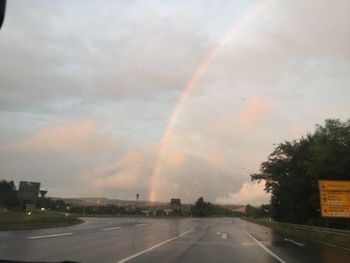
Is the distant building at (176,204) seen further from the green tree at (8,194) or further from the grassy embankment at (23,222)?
the grassy embankment at (23,222)

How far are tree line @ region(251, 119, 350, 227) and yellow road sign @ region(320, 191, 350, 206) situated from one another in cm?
403

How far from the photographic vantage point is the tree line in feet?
159

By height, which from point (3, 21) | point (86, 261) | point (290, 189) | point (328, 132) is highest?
point (328, 132)

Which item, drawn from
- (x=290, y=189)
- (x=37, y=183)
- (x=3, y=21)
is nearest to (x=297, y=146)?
(x=290, y=189)

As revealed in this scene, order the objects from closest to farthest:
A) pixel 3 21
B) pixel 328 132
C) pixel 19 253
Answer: pixel 3 21 → pixel 19 253 → pixel 328 132

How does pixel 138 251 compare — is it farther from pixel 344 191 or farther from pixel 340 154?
pixel 340 154

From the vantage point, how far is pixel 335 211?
1478 inches

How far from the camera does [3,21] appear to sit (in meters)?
4.88

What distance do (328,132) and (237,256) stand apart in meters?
37.5

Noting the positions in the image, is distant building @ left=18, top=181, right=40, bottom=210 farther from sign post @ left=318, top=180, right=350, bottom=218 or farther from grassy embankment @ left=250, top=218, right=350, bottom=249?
sign post @ left=318, top=180, right=350, bottom=218

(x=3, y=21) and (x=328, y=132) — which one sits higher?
(x=328, y=132)

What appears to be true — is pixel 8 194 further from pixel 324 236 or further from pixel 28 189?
pixel 324 236

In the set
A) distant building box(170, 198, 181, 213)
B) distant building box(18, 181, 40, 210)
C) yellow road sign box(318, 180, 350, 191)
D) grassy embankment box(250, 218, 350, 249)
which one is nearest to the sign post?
yellow road sign box(318, 180, 350, 191)

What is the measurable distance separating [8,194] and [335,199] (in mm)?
75772
